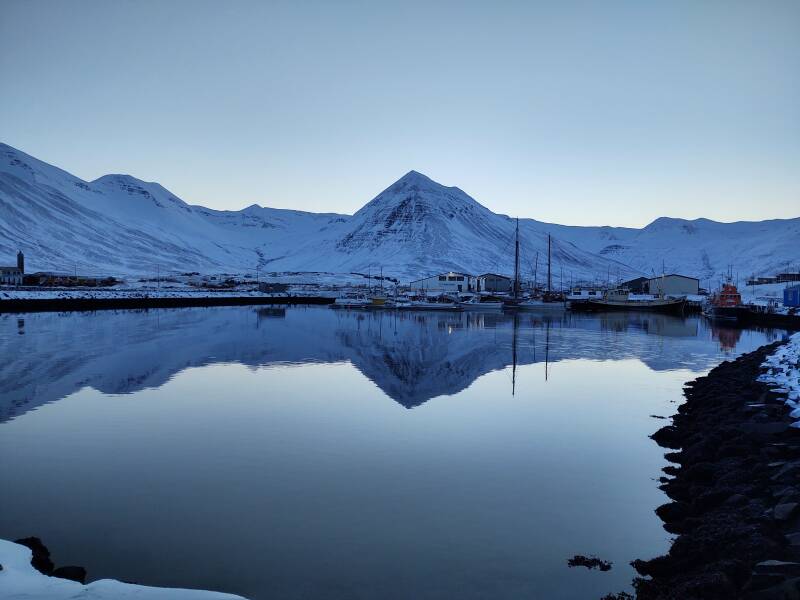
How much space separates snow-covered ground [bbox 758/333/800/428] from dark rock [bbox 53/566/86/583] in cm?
1472

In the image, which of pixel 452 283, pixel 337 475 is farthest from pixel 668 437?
pixel 452 283

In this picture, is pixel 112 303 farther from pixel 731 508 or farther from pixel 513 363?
pixel 731 508

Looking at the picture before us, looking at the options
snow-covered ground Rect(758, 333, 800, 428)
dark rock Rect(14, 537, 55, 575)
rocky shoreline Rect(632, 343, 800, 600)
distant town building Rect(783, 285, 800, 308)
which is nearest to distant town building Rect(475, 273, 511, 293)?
distant town building Rect(783, 285, 800, 308)

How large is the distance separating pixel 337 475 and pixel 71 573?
610cm

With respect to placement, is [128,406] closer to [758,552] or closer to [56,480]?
[56,480]

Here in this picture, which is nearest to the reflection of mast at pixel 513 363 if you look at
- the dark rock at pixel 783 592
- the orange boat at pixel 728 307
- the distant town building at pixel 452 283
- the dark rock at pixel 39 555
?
the dark rock at pixel 783 592

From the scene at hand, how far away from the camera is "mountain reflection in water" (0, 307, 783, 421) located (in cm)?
2670

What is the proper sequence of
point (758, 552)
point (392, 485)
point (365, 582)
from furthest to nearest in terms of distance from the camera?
point (392, 485) < point (365, 582) < point (758, 552)

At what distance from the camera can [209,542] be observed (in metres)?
10.4

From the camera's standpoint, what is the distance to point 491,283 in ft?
585

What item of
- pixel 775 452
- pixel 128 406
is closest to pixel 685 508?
pixel 775 452

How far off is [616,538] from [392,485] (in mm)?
4561

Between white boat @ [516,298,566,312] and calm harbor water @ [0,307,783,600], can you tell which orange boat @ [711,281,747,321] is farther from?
calm harbor water @ [0,307,783,600]

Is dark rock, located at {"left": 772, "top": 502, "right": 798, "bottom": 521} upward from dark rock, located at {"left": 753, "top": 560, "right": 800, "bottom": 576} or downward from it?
upward
